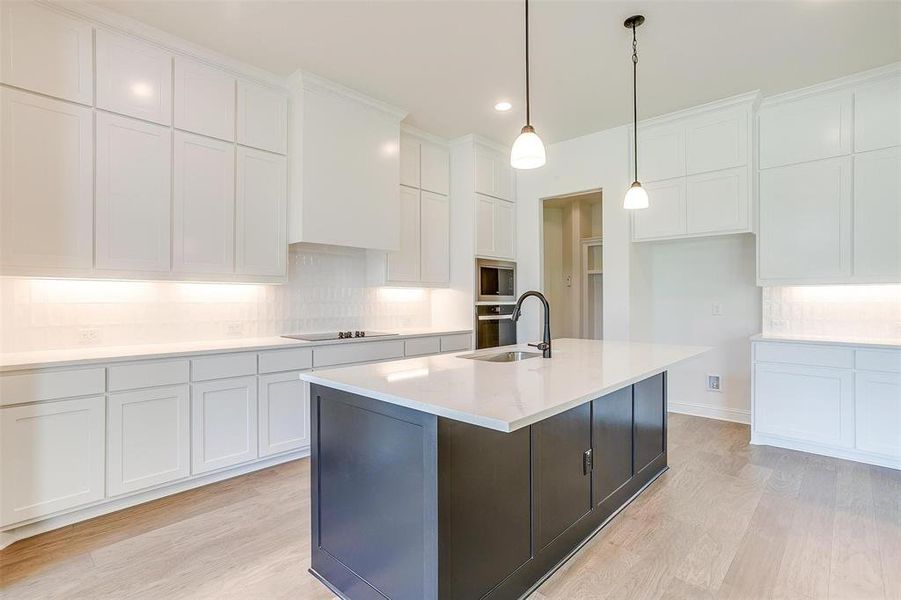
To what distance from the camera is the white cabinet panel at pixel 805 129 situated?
3.48 m

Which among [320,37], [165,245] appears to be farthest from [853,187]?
[165,245]

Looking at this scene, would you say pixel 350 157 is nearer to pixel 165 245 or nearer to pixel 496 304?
pixel 165 245

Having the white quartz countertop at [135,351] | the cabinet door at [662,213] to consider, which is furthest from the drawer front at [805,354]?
the white quartz countertop at [135,351]

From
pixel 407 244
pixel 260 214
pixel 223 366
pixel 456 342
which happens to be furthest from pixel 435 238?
pixel 223 366

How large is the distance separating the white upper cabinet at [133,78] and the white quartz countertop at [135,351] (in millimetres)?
1431

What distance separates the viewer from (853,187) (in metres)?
3.42

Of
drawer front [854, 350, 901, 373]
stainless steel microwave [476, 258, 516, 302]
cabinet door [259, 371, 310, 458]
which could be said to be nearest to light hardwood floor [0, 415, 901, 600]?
cabinet door [259, 371, 310, 458]

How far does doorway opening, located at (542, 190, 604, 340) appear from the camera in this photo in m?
6.40

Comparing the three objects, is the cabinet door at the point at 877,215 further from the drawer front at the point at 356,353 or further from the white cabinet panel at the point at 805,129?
the drawer front at the point at 356,353

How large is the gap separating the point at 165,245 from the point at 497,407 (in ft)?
8.40

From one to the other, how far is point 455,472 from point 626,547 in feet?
3.97

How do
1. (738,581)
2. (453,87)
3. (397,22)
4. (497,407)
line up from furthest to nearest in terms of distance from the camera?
(453,87), (397,22), (738,581), (497,407)

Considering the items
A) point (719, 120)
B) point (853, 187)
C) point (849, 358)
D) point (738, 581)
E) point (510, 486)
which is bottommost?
point (738, 581)

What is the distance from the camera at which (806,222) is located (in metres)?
3.61
